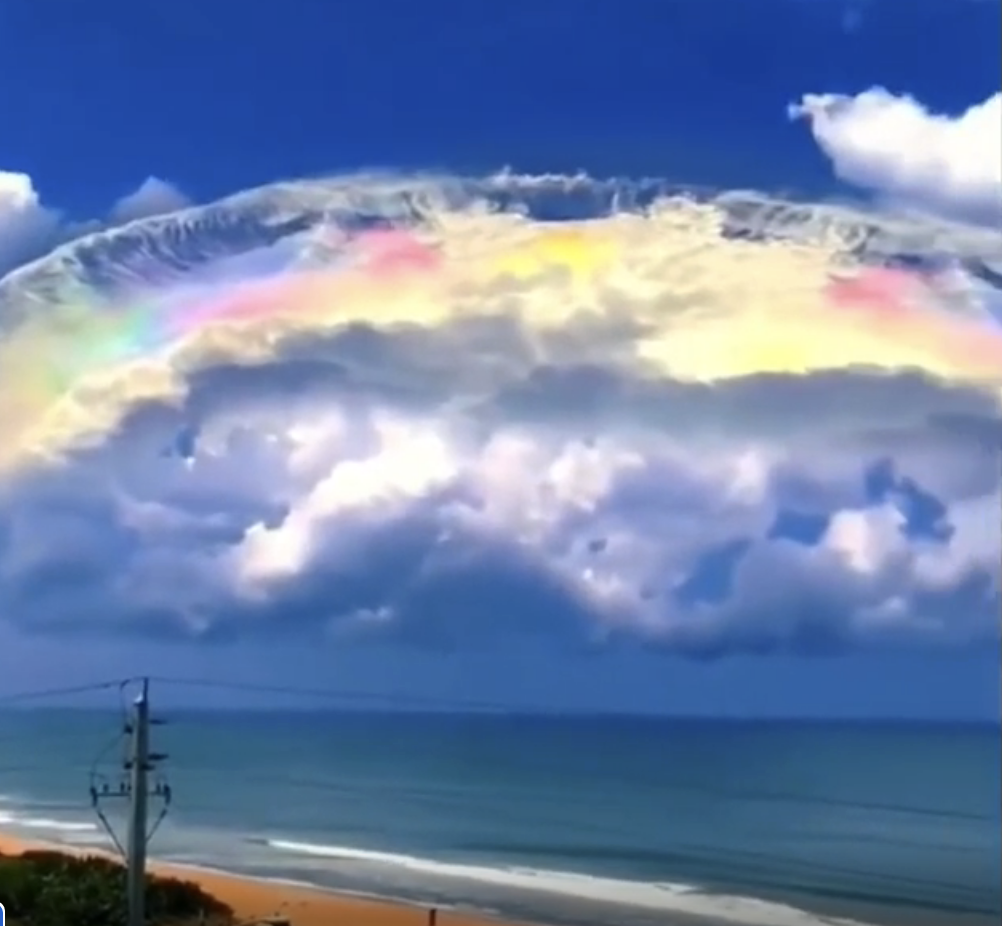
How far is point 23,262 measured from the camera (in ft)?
8.92

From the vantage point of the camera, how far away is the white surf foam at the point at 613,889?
2.35 m

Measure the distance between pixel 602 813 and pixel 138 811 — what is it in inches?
27.6

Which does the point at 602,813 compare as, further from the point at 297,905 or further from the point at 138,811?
the point at 138,811

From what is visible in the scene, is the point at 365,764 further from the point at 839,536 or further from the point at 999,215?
the point at 999,215

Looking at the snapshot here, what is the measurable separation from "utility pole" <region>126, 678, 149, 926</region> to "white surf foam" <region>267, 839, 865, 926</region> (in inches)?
9.7

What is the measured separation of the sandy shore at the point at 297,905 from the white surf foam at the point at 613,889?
2.3 inches

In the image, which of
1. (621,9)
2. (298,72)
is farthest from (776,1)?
(298,72)

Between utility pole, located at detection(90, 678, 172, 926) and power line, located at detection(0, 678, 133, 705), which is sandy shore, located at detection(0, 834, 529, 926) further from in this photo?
→ power line, located at detection(0, 678, 133, 705)

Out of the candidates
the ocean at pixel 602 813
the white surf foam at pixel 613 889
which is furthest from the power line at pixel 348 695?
the white surf foam at pixel 613 889

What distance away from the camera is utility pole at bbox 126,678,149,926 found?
2506mm

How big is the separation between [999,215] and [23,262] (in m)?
1.53

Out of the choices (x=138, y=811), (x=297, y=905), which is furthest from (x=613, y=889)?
(x=138, y=811)

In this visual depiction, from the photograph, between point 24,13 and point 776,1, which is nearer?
point 776,1

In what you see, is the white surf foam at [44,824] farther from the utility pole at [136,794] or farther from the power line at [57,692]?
the power line at [57,692]
